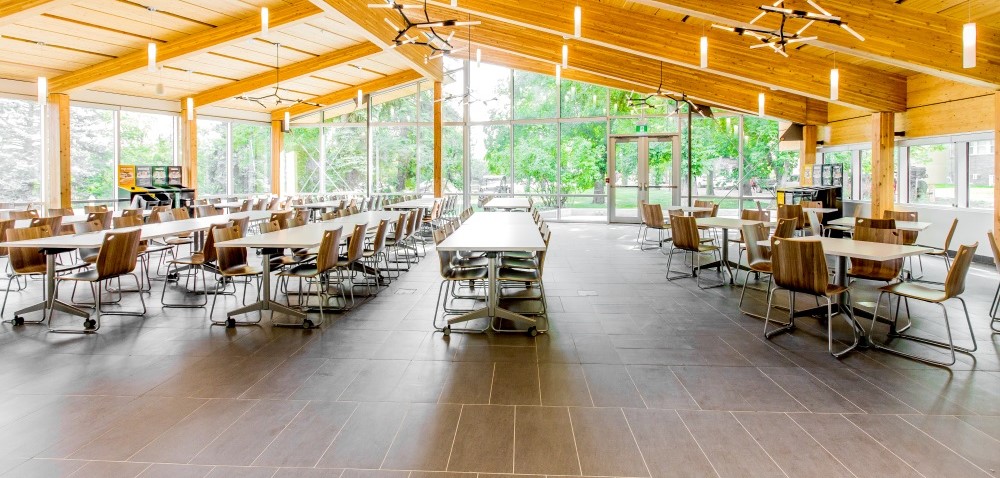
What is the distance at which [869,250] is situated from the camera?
425 centimetres

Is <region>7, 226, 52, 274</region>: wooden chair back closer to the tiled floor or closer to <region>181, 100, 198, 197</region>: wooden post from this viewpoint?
the tiled floor

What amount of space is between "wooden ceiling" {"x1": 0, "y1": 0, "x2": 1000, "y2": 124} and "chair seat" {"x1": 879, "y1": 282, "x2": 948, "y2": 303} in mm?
3622

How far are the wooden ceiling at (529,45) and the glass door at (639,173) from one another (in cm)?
156

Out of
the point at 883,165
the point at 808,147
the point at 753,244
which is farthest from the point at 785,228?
the point at 808,147

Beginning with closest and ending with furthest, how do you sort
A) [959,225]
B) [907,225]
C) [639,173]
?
[907,225]
[959,225]
[639,173]

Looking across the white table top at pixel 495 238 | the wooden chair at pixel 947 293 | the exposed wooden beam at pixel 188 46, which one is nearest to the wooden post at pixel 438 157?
the exposed wooden beam at pixel 188 46

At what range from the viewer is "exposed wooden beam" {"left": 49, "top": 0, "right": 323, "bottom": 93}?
30.6ft

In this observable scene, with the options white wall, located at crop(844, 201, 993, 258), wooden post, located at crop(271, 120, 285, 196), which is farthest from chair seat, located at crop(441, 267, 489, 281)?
wooden post, located at crop(271, 120, 285, 196)


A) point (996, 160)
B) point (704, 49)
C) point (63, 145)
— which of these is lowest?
point (996, 160)

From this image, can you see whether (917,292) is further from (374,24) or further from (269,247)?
(374,24)

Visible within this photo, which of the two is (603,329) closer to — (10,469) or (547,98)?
(10,469)

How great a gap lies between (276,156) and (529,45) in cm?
894

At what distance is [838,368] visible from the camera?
3.73 metres

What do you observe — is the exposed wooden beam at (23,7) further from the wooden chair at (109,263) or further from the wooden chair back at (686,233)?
the wooden chair back at (686,233)
